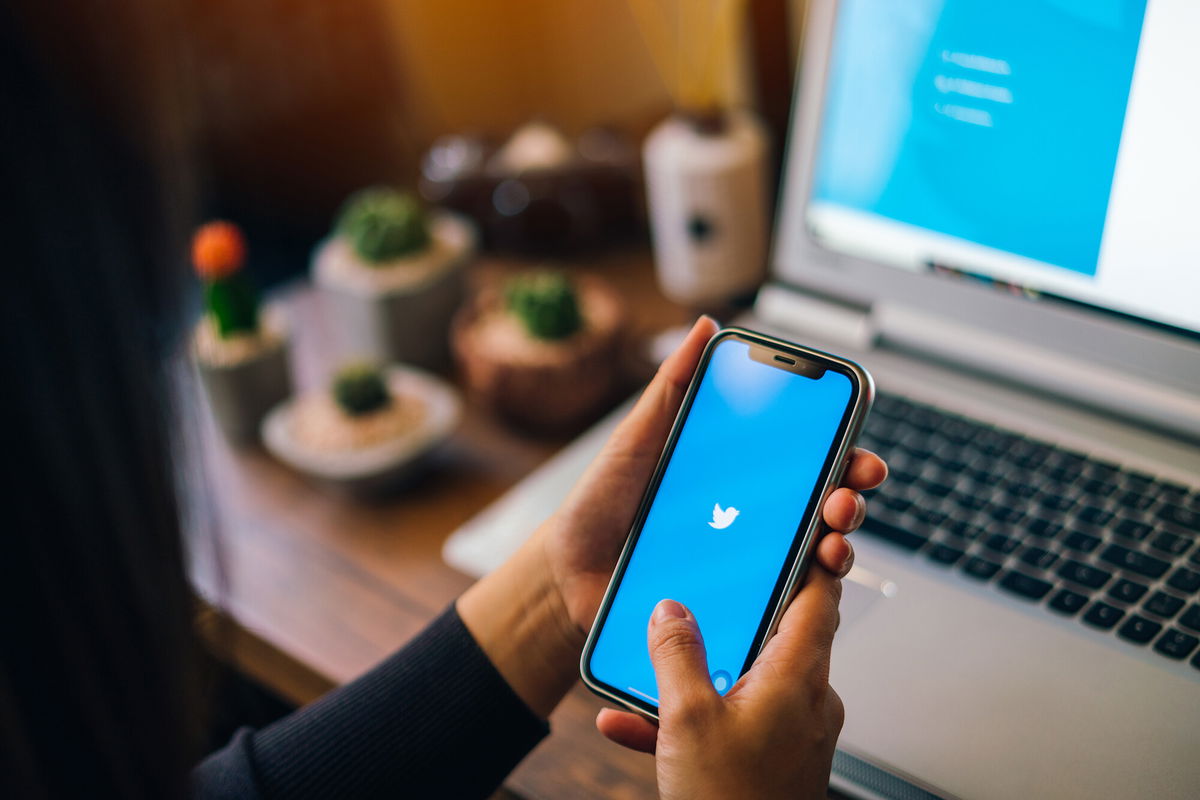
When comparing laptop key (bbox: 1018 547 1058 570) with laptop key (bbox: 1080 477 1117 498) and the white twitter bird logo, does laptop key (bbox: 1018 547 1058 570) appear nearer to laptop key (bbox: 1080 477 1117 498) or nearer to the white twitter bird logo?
laptop key (bbox: 1080 477 1117 498)

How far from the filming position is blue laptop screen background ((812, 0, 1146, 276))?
1.76ft

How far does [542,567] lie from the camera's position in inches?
21.4

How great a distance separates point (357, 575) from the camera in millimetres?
645

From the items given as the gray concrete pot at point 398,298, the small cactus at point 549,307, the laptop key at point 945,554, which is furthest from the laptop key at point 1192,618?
the gray concrete pot at point 398,298

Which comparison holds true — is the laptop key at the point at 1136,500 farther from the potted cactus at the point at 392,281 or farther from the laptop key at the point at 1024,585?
the potted cactus at the point at 392,281

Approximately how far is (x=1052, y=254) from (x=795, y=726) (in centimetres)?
37

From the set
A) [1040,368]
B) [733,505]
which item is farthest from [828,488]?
[1040,368]

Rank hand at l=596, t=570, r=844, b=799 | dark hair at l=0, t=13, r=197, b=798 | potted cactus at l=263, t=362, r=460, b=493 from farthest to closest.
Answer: potted cactus at l=263, t=362, r=460, b=493 → hand at l=596, t=570, r=844, b=799 → dark hair at l=0, t=13, r=197, b=798

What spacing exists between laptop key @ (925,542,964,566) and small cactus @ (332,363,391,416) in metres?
0.43

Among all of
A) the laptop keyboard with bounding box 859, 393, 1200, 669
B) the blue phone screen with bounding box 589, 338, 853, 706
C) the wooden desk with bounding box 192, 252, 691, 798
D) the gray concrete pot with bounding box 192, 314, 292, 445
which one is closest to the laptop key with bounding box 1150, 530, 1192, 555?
the laptop keyboard with bounding box 859, 393, 1200, 669

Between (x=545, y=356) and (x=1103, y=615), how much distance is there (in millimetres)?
428

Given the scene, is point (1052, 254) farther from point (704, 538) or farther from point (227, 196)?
point (227, 196)

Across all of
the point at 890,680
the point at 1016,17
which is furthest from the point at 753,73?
the point at 890,680

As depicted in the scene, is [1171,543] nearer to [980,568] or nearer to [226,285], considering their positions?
[980,568]
